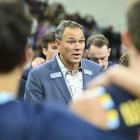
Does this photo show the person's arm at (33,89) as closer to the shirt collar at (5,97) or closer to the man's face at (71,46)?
the man's face at (71,46)

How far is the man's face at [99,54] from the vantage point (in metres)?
6.03

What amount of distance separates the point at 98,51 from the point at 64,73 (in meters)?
1.45

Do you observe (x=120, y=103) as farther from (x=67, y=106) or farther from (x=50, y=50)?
(x=50, y=50)

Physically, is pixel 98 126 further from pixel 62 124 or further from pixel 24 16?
pixel 24 16

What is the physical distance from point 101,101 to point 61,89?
3007mm

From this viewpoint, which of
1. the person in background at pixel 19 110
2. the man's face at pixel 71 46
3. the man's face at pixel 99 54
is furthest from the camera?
the man's face at pixel 99 54

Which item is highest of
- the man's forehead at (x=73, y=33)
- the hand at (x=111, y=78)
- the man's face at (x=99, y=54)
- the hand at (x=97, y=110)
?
the hand at (x=111, y=78)

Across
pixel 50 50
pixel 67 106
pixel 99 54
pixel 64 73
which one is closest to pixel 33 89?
pixel 64 73

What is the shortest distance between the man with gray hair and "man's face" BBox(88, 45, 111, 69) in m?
0.93

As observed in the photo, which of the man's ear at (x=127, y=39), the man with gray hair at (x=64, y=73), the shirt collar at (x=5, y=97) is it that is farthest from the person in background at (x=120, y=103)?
the man with gray hair at (x=64, y=73)

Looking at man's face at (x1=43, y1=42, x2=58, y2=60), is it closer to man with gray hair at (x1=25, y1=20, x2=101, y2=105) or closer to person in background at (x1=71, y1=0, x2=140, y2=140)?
man with gray hair at (x1=25, y1=20, x2=101, y2=105)

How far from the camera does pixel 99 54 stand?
614 cm

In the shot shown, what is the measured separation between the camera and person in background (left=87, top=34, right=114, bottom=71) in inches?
238

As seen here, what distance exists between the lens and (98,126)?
1612 mm
